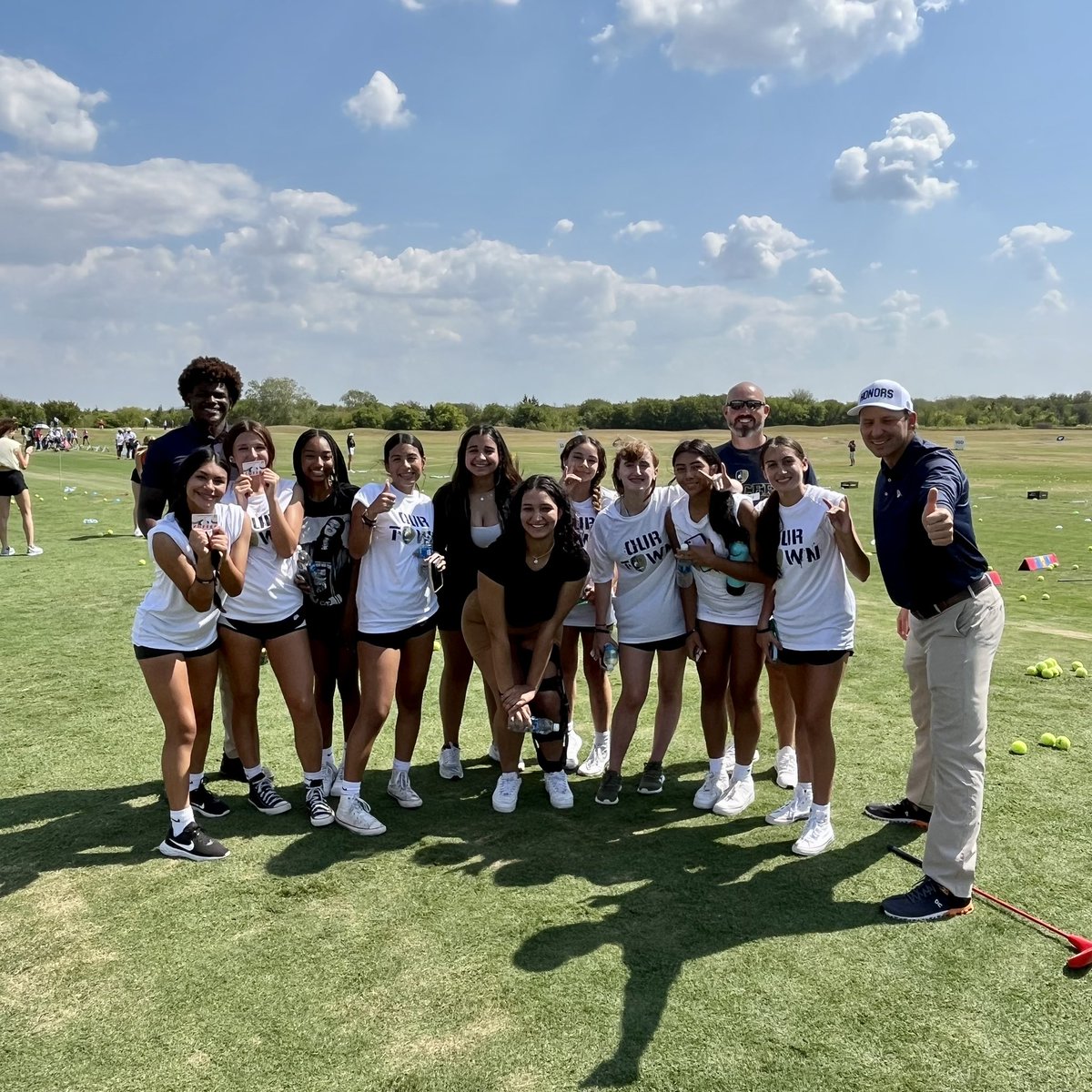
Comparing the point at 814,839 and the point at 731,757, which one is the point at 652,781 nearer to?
the point at 731,757

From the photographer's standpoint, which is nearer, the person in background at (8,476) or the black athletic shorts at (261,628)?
the black athletic shorts at (261,628)

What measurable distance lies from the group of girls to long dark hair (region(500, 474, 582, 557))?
0.4 inches

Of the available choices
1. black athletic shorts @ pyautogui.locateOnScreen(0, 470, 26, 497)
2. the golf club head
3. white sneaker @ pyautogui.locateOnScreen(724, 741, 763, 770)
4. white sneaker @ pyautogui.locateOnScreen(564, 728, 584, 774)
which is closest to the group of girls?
white sneaker @ pyautogui.locateOnScreen(724, 741, 763, 770)

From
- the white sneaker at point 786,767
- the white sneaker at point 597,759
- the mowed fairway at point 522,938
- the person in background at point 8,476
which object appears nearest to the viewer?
the mowed fairway at point 522,938

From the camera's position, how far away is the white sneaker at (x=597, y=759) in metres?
5.43

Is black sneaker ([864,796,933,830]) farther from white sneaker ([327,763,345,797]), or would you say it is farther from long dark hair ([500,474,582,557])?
white sneaker ([327,763,345,797])

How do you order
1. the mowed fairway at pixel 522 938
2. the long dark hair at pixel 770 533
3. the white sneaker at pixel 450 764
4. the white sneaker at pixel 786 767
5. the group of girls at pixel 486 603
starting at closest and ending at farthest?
the mowed fairway at pixel 522 938 → the group of girls at pixel 486 603 → the long dark hair at pixel 770 533 → the white sneaker at pixel 786 767 → the white sneaker at pixel 450 764

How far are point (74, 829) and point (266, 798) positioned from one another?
3.18 feet

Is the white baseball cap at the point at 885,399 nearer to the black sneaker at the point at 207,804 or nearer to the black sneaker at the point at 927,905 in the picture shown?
the black sneaker at the point at 927,905

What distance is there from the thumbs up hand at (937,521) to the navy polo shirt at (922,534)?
4cm

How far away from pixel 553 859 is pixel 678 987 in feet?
3.71

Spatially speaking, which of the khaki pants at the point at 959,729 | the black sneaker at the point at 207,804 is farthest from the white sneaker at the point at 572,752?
the khaki pants at the point at 959,729

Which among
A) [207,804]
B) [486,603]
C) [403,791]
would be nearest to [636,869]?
[403,791]

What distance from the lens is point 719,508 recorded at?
4.75 metres
